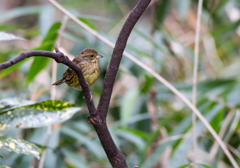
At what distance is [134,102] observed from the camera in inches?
128

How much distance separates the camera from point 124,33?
3.87 ft

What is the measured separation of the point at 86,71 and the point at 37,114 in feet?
2.76

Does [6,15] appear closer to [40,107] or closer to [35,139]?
[35,139]

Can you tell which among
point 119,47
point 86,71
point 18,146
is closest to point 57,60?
point 119,47

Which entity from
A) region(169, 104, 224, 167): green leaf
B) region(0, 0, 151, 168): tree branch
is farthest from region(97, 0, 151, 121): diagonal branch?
region(169, 104, 224, 167): green leaf

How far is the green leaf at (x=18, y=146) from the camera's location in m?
1.25

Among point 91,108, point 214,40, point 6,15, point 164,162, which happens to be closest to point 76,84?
point 91,108

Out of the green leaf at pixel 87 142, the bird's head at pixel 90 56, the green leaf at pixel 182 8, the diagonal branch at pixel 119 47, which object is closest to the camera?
the diagonal branch at pixel 119 47

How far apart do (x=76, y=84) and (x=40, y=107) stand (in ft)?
2.45

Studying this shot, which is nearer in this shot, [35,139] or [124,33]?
[124,33]

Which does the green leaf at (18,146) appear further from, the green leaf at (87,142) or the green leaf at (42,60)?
the green leaf at (87,142)

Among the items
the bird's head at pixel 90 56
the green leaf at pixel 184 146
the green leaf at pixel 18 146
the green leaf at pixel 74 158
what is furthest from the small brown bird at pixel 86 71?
the green leaf at pixel 18 146

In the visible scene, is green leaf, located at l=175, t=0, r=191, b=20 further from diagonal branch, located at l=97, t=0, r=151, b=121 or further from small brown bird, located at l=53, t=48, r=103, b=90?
diagonal branch, located at l=97, t=0, r=151, b=121

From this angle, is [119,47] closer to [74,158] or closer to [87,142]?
[74,158]
